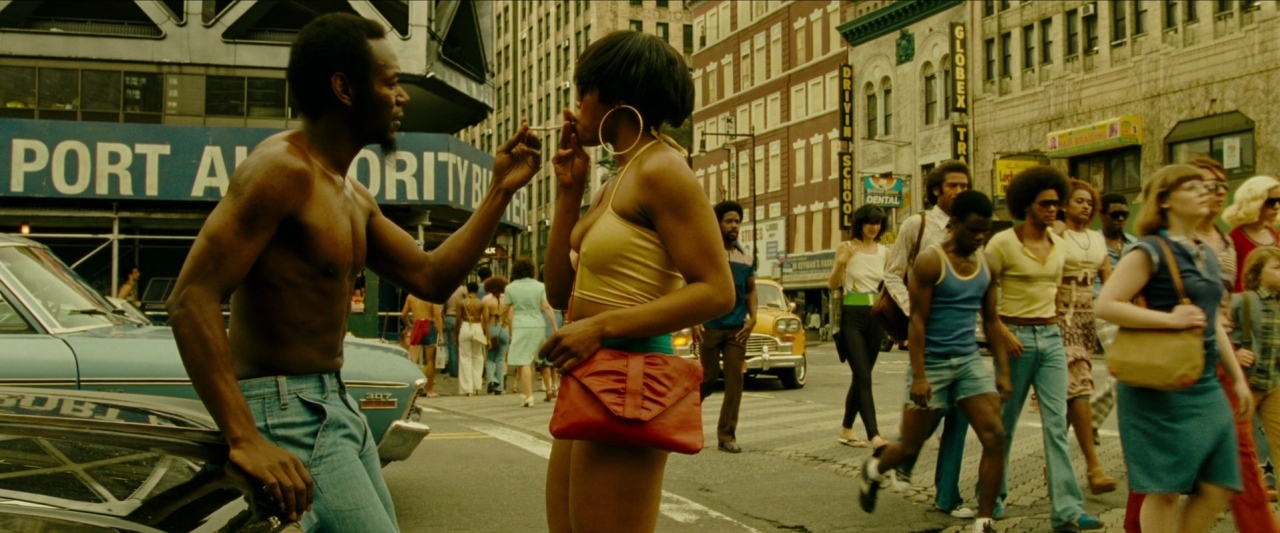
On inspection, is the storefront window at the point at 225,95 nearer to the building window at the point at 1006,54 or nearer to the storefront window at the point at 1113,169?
the storefront window at the point at 1113,169

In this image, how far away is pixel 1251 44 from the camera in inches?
1283

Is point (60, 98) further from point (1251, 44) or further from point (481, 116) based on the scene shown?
point (1251, 44)

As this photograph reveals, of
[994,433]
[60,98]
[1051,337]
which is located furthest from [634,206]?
[60,98]

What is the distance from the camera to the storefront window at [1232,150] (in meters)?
32.8

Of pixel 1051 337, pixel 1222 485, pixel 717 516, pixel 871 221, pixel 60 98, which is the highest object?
pixel 60 98

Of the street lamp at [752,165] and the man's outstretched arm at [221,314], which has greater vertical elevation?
the street lamp at [752,165]

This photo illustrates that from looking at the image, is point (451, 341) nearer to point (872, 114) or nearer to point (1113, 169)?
point (1113, 169)

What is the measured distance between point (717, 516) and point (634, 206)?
13.5 feet

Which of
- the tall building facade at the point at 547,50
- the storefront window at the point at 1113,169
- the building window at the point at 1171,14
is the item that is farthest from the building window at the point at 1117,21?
the tall building facade at the point at 547,50

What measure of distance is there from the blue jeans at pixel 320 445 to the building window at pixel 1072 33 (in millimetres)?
39908

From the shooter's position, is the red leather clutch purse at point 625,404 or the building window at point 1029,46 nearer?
the red leather clutch purse at point 625,404

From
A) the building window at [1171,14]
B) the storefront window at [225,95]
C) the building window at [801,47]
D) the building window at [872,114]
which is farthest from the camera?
the building window at [801,47]

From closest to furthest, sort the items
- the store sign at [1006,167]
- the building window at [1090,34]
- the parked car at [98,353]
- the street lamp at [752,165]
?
the parked car at [98,353], the building window at [1090,34], the store sign at [1006,167], the street lamp at [752,165]

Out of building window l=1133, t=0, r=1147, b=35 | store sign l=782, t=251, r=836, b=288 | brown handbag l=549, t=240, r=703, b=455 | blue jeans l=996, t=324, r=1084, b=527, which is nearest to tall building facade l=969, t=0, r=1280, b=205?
building window l=1133, t=0, r=1147, b=35
